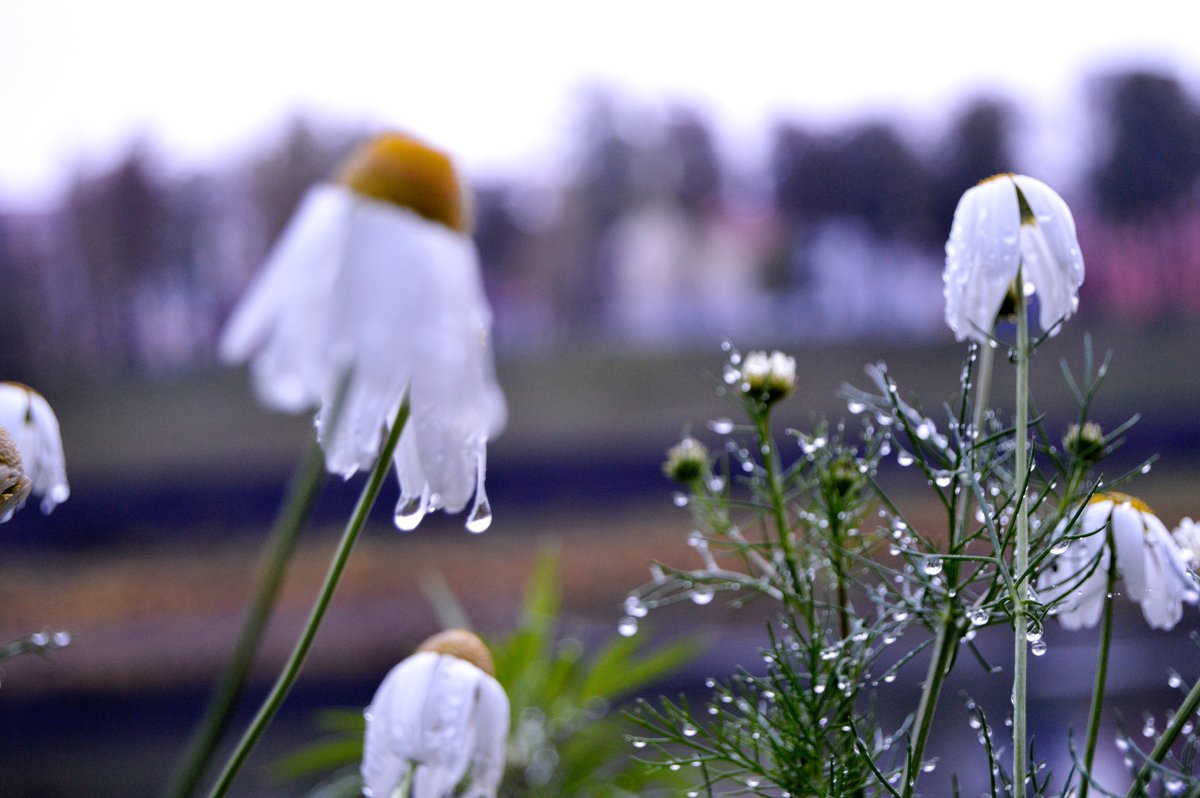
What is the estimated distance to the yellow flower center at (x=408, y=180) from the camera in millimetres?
291

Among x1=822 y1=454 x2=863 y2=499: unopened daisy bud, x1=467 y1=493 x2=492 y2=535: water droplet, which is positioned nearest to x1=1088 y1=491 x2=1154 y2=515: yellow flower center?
x1=822 y1=454 x2=863 y2=499: unopened daisy bud

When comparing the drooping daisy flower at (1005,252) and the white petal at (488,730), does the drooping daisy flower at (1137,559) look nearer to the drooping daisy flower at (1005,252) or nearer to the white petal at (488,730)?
the drooping daisy flower at (1005,252)

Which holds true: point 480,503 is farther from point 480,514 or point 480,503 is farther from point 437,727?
point 437,727

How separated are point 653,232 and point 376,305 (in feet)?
37.5

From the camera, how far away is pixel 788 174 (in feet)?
36.0

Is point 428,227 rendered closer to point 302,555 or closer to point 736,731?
point 736,731

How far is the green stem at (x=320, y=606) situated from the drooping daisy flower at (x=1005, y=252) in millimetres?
217

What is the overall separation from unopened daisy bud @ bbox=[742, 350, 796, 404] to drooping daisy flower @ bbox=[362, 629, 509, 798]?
19 centimetres

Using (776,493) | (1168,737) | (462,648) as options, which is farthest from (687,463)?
(1168,737)

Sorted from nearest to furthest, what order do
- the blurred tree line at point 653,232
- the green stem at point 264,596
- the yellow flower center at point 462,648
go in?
the green stem at point 264,596, the yellow flower center at point 462,648, the blurred tree line at point 653,232

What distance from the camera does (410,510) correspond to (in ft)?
1.22

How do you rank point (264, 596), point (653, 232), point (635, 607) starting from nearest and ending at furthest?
point (264, 596) → point (635, 607) → point (653, 232)

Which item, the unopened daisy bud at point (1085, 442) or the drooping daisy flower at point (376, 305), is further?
the unopened daisy bud at point (1085, 442)

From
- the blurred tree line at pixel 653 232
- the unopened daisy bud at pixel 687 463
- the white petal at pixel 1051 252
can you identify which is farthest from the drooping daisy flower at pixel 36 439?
the blurred tree line at pixel 653 232
